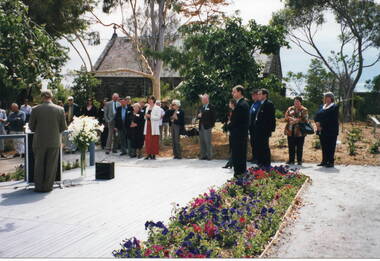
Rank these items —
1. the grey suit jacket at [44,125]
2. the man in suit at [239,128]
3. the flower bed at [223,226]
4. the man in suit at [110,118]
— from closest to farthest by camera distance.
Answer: the flower bed at [223,226]
the grey suit jacket at [44,125]
the man in suit at [239,128]
the man in suit at [110,118]

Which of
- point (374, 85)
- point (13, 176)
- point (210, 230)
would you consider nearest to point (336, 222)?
point (210, 230)

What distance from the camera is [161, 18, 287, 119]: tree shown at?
15680mm

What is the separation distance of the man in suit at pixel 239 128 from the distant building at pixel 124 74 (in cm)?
2799

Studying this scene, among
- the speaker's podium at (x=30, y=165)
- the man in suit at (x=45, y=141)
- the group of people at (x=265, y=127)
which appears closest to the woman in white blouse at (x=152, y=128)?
the group of people at (x=265, y=127)

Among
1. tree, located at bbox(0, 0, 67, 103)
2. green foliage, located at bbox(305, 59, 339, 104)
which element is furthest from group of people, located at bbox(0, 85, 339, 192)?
green foliage, located at bbox(305, 59, 339, 104)

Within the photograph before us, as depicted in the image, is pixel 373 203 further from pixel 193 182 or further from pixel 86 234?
pixel 86 234

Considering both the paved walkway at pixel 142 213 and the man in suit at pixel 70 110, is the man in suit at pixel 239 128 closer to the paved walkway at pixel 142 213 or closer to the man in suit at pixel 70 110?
the paved walkway at pixel 142 213

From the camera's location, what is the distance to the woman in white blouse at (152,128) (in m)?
13.8

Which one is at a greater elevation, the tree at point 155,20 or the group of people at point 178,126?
the tree at point 155,20

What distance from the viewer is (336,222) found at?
6.62 metres

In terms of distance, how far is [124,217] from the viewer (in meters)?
6.77

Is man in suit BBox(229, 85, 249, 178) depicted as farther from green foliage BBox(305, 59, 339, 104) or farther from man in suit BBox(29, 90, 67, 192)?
green foliage BBox(305, 59, 339, 104)

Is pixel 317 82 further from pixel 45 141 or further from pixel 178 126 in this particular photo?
pixel 45 141

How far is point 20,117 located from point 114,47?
3102 cm
